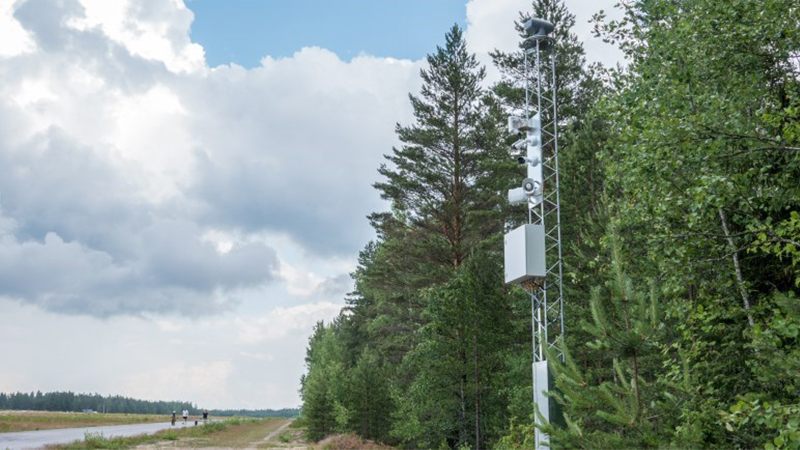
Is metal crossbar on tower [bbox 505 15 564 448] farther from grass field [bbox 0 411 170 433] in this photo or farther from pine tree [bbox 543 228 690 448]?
grass field [bbox 0 411 170 433]

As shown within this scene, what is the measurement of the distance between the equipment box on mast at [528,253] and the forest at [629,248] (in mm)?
1309

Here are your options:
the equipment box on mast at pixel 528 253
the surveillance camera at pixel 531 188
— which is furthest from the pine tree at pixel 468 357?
the equipment box on mast at pixel 528 253

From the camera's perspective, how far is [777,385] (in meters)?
9.55

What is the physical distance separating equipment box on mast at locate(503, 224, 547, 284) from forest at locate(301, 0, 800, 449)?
1309 millimetres

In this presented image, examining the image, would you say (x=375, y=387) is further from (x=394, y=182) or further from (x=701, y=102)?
(x=701, y=102)

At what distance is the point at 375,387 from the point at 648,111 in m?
17.8

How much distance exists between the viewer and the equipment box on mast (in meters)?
12.7

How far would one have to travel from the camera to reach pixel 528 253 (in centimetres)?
1277

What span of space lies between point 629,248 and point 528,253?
1858 mm

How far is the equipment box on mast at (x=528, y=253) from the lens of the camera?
41.7 feet

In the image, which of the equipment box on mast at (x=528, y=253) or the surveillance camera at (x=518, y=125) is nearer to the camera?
the equipment box on mast at (x=528, y=253)

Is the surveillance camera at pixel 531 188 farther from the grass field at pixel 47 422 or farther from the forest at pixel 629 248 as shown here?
the grass field at pixel 47 422

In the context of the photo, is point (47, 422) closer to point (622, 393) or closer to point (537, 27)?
point (537, 27)

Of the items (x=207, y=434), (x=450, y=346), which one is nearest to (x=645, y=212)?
(x=450, y=346)
